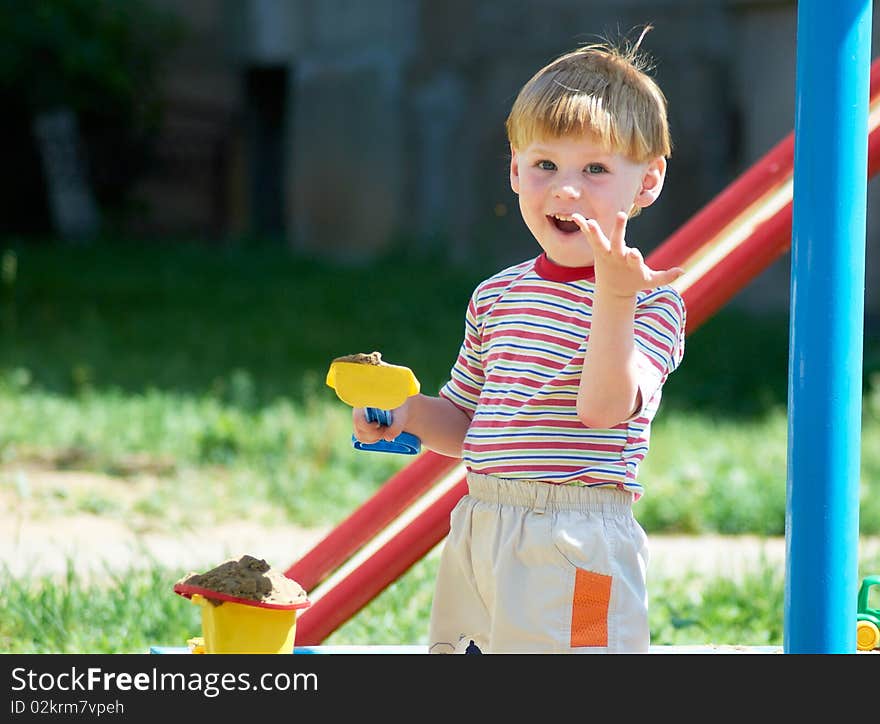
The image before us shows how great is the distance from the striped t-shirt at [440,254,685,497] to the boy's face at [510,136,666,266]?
0.06 metres

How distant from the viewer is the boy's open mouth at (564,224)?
1935 mm

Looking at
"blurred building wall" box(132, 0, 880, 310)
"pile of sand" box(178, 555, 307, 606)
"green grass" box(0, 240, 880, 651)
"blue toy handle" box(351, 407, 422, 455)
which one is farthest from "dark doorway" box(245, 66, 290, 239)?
"pile of sand" box(178, 555, 307, 606)

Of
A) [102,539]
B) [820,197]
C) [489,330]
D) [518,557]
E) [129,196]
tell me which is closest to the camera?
[820,197]

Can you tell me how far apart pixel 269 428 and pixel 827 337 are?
3.93 meters

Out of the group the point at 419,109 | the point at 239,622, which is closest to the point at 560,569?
the point at 239,622

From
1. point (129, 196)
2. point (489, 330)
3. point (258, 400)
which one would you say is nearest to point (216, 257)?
point (129, 196)

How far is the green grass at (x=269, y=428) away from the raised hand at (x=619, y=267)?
5.17ft

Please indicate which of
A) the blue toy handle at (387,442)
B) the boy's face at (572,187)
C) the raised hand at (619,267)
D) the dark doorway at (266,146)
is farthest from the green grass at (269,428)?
the dark doorway at (266,146)

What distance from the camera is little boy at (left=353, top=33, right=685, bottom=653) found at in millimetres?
1868

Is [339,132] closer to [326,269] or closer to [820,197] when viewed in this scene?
[326,269]

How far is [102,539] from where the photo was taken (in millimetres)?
4160

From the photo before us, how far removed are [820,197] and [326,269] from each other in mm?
9768

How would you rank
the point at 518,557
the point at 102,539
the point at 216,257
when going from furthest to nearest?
the point at 216,257
the point at 102,539
the point at 518,557

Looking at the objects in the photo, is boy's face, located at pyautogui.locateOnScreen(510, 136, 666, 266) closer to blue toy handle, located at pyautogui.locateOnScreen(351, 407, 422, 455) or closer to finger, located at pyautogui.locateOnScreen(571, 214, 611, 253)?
finger, located at pyautogui.locateOnScreen(571, 214, 611, 253)
